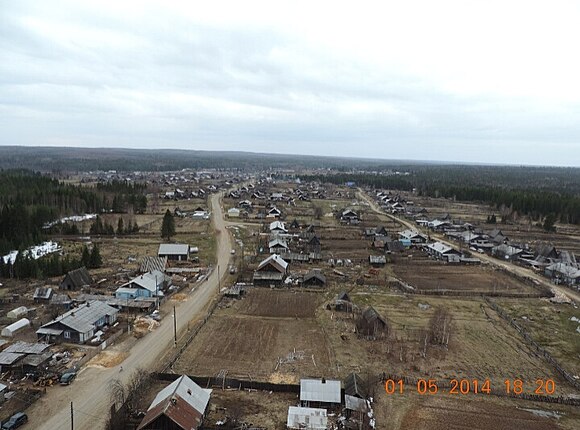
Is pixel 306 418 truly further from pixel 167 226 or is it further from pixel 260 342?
pixel 167 226

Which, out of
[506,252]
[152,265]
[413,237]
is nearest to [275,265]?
[152,265]

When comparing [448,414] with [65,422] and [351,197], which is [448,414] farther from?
[351,197]

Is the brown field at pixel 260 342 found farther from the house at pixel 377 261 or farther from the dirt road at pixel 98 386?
the house at pixel 377 261

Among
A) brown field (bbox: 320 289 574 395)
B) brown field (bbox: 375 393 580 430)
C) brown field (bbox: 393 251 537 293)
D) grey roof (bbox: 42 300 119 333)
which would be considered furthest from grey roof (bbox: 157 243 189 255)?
brown field (bbox: 375 393 580 430)

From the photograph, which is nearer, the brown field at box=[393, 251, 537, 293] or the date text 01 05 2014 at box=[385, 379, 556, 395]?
the date text 01 05 2014 at box=[385, 379, 556, 395]

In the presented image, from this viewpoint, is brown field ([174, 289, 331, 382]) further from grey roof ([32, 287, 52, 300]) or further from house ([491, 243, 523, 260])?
house ([491, 243, 523, 260])
